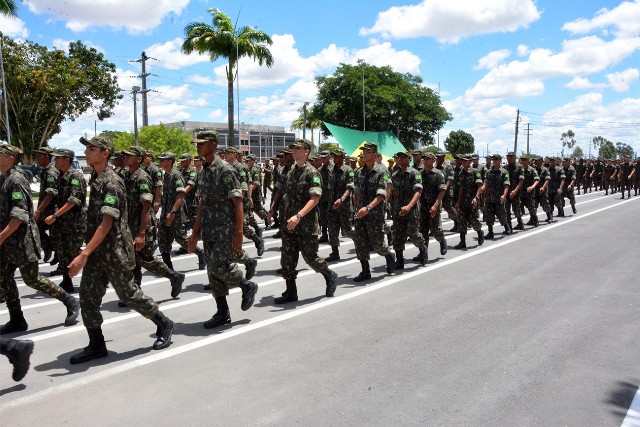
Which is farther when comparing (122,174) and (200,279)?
(200,279)

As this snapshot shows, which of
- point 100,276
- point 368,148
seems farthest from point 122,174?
point 368,148

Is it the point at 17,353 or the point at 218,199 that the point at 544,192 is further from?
the point at 17,353

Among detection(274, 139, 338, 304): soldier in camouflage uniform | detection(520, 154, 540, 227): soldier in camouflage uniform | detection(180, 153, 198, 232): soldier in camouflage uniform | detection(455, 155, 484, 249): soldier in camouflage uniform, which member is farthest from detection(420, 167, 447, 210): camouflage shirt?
detection(520, 154, 540, 227): soldier in camouflage uniform

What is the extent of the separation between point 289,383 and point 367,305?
7.90 ft

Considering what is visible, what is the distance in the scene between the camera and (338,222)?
31.3 feet

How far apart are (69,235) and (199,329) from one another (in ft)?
9.05

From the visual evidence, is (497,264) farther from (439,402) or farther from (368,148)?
(439,402)

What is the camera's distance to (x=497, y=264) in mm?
8836

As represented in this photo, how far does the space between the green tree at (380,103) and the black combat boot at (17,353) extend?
42.3 meters

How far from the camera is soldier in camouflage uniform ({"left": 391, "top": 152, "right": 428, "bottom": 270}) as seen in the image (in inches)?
333

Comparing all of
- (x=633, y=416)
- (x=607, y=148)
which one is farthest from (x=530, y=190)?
(x=607, y=148)

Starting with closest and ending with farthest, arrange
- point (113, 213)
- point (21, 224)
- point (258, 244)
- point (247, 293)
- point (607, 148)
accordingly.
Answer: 1. point (113, 213)
2. point (21, 224)
3. point (247, 293)
4. point (258, 244)
5. point (607, 148)

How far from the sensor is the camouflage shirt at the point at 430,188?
9.41m

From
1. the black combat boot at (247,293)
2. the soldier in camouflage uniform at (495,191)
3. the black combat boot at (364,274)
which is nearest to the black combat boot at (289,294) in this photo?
the black combat boot at (247,293)
